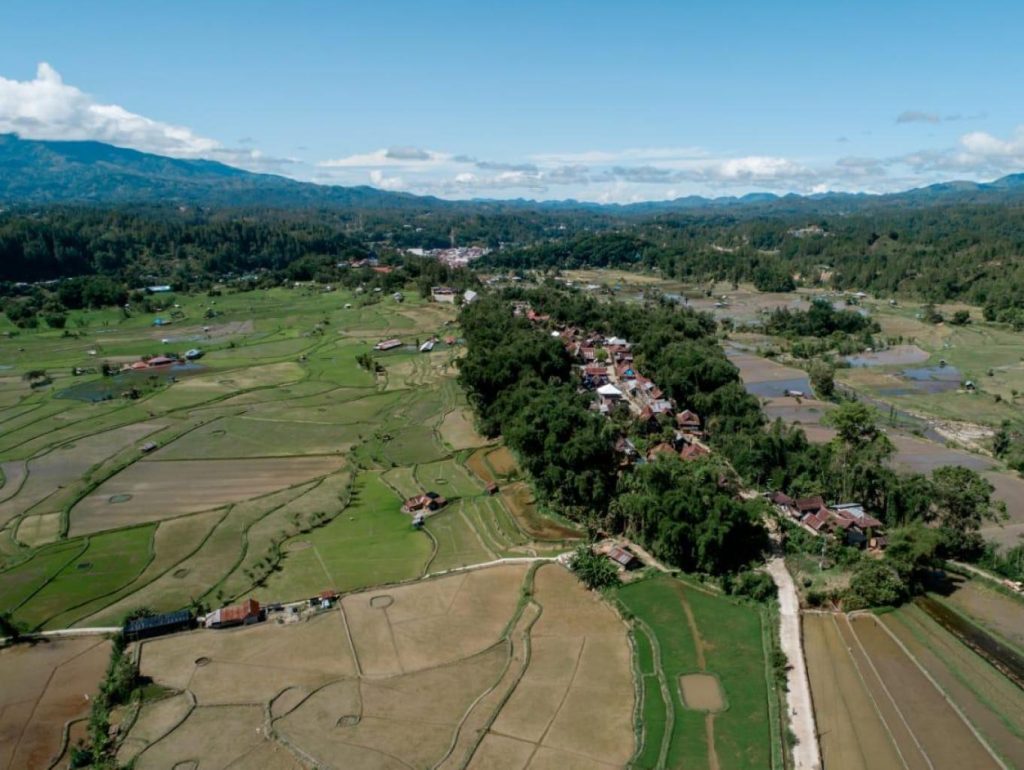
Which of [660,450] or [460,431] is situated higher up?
[660,450]

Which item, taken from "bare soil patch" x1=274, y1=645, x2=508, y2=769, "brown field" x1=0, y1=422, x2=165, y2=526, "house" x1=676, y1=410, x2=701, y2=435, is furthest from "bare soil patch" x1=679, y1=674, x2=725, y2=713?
"brown field" x1=0, y1=422, x2=165, y2=526

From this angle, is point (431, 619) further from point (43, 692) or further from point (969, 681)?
point (969, 681)

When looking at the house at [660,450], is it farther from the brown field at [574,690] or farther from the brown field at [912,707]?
the brown field at [912,707]

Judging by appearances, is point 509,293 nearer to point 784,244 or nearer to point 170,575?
point 170,575

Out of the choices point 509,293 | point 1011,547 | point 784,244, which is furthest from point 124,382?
point 784,244

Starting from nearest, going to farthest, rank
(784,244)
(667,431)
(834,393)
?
(667,431) → (834,393) → (784,244)

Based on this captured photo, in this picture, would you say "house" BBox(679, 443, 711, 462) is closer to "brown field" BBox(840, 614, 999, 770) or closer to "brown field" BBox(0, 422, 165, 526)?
"brown field" BBox(840, 614, 999, 770)

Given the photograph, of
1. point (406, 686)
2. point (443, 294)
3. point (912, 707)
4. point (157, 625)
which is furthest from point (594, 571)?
point (443, 294)
